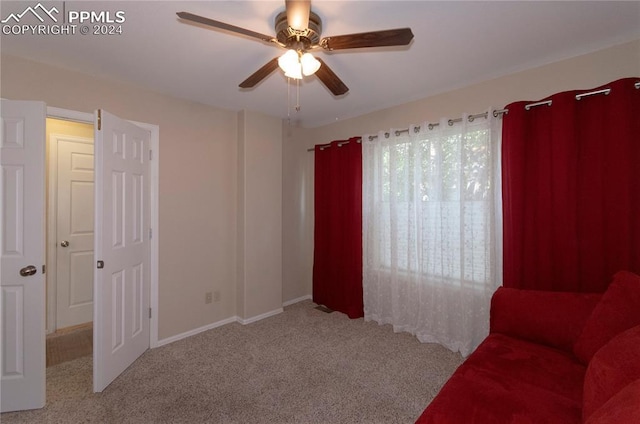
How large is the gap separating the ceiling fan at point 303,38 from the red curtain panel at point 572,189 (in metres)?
1.47

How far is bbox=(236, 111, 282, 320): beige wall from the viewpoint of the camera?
3273 mm

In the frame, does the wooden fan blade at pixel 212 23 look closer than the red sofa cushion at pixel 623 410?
No

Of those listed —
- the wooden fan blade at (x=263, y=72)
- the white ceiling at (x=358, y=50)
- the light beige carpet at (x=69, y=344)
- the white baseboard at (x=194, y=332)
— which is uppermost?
the white ceiling at (x=358, y=50)

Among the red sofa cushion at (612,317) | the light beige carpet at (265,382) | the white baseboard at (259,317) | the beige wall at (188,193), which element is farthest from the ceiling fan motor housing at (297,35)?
the white baseboard at (259,317)

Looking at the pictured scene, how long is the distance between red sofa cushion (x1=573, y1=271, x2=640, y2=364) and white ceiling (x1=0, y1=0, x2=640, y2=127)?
1570 millimetres

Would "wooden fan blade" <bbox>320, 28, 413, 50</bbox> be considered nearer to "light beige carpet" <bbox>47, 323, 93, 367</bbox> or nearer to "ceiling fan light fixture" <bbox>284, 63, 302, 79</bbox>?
"ceiling fan light fixture" <bbox>284, 63, 302, 79</bbox>

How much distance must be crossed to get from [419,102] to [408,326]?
2.36 meters

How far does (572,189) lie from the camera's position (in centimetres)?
202

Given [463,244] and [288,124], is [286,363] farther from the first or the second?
[288,124]

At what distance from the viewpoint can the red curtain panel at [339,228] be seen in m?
3.36

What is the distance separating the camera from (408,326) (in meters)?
2.96

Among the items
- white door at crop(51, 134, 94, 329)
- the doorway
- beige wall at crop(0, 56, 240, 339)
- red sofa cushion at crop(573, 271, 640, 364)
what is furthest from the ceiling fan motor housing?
white door at crop(51, 134, 94, 329)

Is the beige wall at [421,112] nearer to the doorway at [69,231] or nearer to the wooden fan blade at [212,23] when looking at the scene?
the wooden fan blade at [212,23]

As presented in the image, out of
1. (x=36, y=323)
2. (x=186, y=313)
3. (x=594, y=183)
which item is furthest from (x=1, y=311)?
(x=594, y=183)
